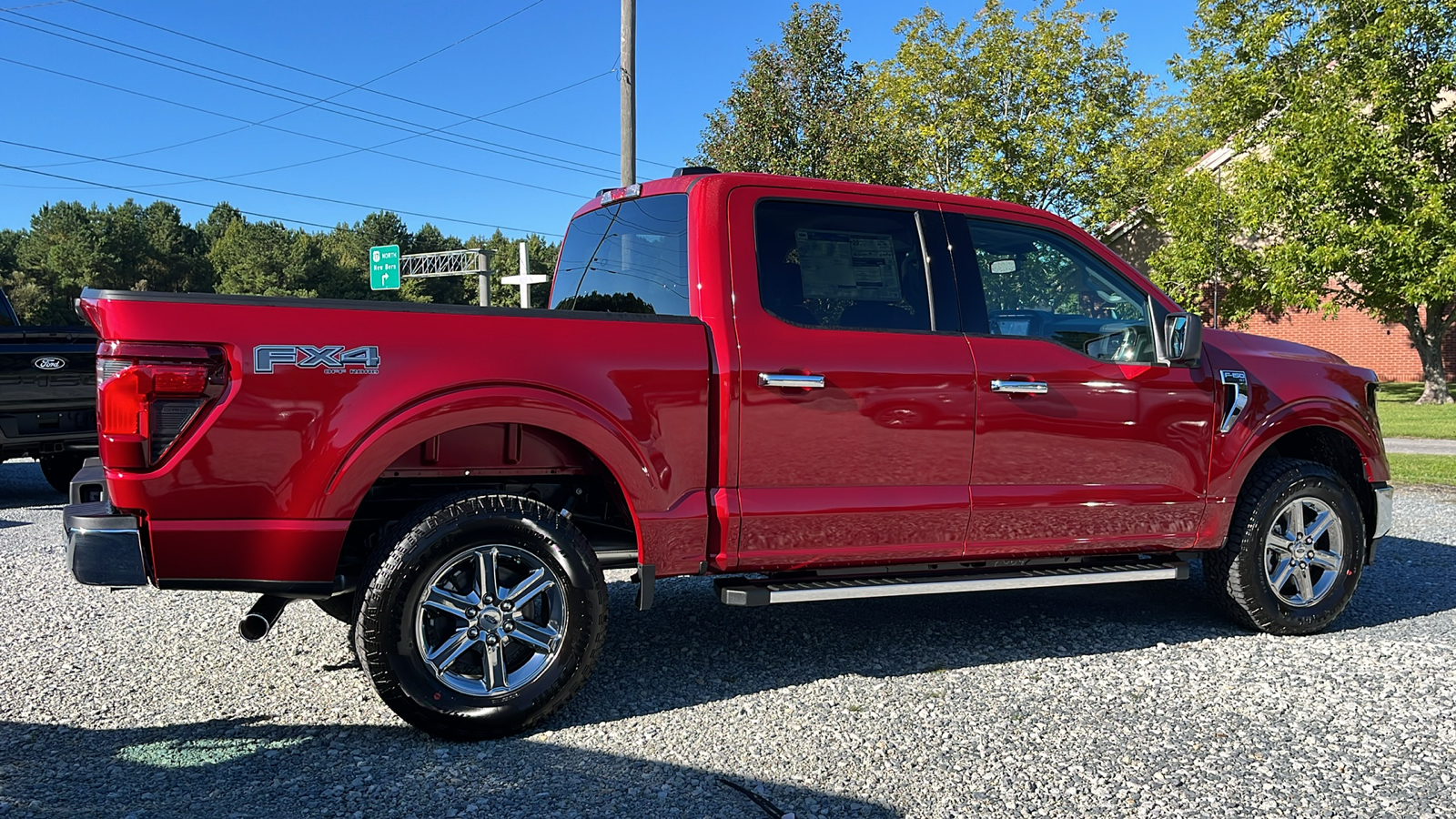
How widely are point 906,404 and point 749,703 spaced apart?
1.29m

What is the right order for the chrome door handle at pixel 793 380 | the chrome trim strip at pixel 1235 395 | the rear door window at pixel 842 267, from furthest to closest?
the chrome trim strip at pixel 1235 395, the rear door window at pixel 842 267, the chrome door handle at pixel 793 380

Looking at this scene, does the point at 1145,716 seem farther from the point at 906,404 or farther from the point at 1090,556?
the point at 906,404

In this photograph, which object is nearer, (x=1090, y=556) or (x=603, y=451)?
(x=603, y=451)

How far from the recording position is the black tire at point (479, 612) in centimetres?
350

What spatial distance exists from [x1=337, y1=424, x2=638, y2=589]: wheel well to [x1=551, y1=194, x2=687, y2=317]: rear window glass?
675mm

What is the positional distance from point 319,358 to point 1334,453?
4.86m

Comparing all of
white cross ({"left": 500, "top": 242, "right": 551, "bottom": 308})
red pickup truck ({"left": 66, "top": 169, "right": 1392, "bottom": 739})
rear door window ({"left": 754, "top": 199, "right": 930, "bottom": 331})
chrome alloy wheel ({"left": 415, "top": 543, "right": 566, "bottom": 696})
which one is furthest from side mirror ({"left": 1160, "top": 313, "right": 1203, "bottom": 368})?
white cross ({"left": 500, "top": 242, "right": 551, "bottom": 308})

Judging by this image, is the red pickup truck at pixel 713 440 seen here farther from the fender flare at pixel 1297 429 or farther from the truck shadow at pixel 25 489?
the truck shadow at pixel 25 489

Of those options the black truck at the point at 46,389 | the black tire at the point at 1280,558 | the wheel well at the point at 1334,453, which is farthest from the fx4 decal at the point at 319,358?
the black truck at the point at 46,389

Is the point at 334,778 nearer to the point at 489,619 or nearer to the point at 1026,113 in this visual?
the point at 489,619

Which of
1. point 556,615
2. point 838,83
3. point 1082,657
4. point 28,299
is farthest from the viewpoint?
point 28,299

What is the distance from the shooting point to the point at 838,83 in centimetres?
2466

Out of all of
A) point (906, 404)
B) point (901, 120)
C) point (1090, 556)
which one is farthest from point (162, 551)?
point (901, 120)

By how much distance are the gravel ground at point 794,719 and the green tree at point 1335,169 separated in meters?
17.8
